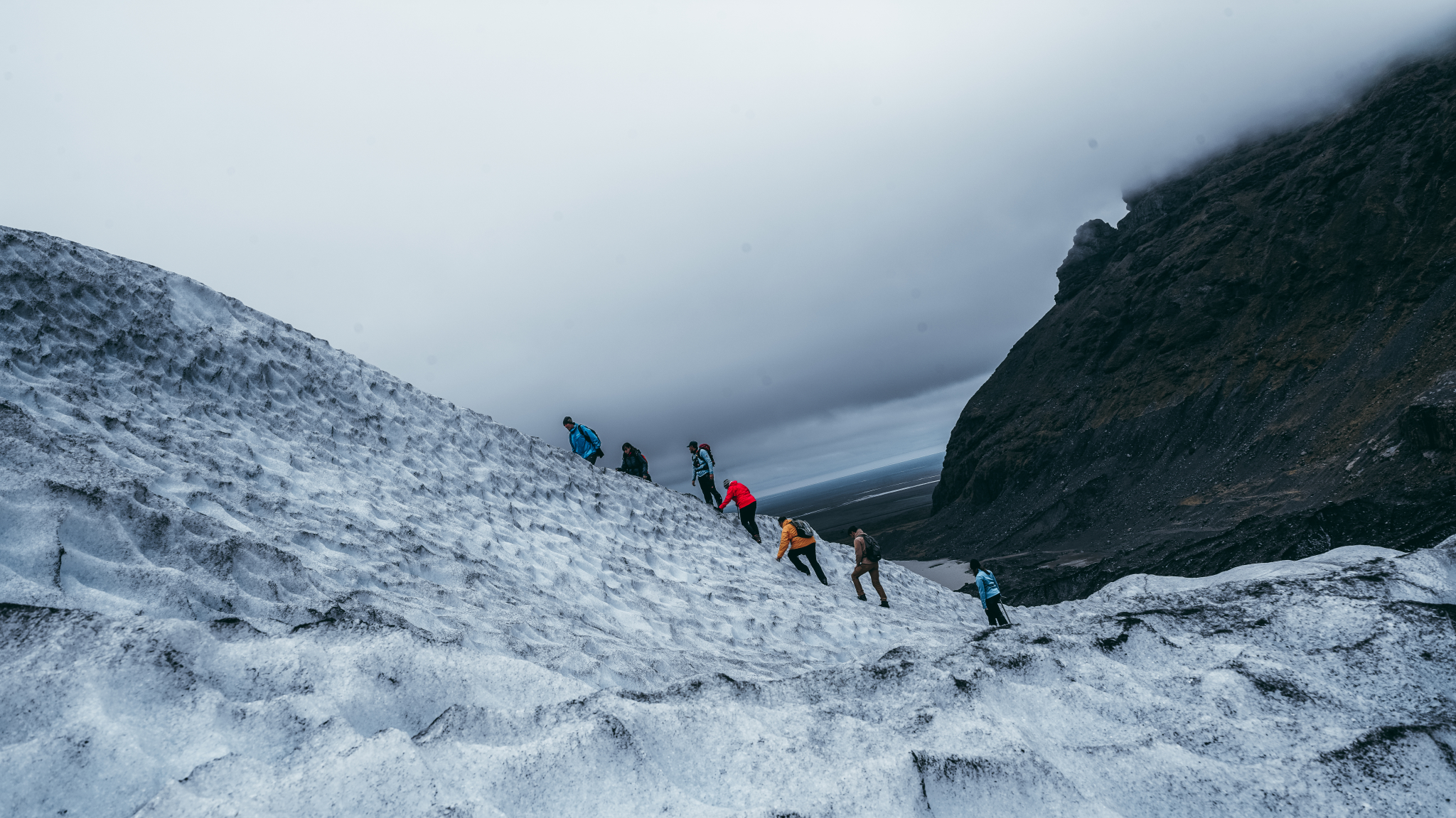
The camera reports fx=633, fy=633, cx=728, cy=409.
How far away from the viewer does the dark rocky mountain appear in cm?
2620

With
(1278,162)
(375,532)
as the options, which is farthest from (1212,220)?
(375,532)

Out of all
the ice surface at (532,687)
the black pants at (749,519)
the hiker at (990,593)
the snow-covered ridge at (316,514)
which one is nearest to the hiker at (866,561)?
the snow-covered ridge at (316,514)

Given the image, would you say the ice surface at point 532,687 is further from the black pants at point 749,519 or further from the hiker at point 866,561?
the black pants at point 749,519

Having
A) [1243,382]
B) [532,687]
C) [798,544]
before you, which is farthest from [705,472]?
[1243,382]

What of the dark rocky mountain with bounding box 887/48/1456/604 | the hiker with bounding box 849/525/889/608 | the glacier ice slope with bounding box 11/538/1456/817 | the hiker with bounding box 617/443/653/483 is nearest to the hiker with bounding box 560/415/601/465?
the hiker with bounding box 617/443/653/483

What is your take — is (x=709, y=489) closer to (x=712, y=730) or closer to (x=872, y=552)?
(x=872, y=552)

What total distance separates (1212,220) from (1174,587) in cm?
5956

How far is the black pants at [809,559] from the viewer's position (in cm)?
1220

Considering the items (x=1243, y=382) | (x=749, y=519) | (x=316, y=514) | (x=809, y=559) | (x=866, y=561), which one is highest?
(x=1243, y=382)

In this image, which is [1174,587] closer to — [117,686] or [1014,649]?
[1014,649]

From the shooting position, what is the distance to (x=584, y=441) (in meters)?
16.5

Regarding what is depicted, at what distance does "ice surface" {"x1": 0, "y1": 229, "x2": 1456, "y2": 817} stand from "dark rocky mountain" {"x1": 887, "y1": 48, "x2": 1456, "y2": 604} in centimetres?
1809

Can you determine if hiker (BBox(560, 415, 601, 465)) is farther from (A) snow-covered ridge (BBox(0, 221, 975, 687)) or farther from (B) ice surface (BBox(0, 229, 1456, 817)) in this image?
(B) ice surface (BBox(0, 229, 1456, 817))

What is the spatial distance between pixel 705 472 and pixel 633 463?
2.13m
